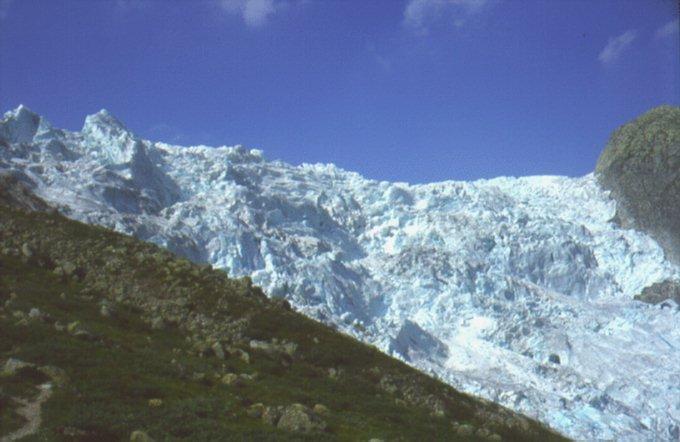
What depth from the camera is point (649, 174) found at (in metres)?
154

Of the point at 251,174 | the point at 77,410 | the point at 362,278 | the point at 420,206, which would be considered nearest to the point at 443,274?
the point at 362,278

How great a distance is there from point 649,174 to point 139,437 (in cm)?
15264

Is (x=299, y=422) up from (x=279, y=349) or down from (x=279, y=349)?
down

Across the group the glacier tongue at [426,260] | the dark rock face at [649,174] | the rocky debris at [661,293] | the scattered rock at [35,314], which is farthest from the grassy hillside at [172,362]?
the dark rock face at [649,174]

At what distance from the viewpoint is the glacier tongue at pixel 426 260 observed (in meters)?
94.1

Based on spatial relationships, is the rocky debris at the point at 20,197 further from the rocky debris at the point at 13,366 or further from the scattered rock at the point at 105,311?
the rocky debris at the point at 13,366

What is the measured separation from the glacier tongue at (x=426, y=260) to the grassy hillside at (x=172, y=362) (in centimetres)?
5556

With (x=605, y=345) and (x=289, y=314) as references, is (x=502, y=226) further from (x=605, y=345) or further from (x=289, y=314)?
(x=289, y=314)

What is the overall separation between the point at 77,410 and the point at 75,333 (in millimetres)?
6027

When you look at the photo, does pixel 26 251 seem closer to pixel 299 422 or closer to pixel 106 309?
pixel 106 309

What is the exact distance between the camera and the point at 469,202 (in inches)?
5089

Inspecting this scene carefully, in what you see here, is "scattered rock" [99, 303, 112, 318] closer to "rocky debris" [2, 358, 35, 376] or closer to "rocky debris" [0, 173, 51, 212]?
"rocky debris" [2, 358, 35, 376]

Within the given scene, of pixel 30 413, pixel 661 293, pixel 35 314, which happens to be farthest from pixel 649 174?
pixel 30 413

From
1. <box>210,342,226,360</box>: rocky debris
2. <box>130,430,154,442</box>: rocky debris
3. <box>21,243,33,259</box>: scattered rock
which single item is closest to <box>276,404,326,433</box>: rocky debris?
<box>130,430,154,442</box>: rocky debris
